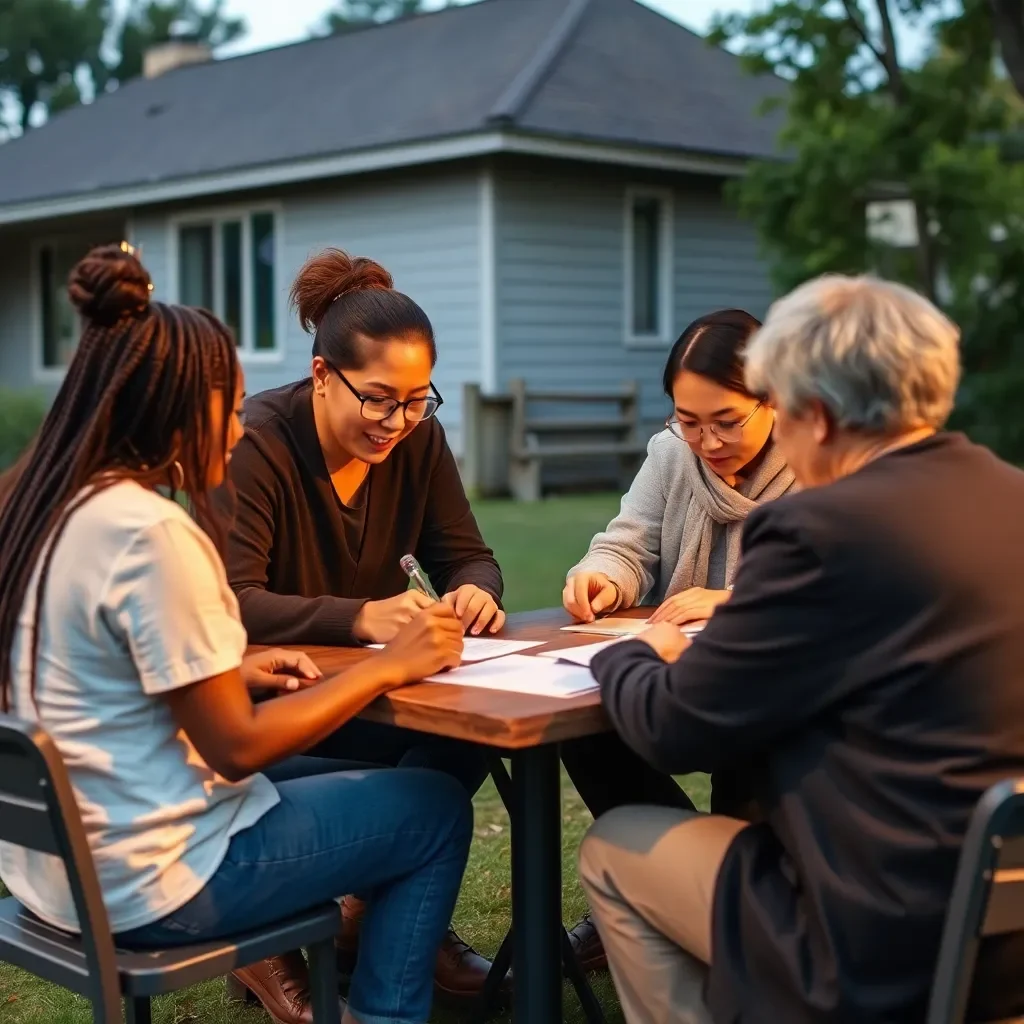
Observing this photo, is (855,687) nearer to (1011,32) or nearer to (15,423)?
(1011,32)

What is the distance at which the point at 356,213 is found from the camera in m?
15.4

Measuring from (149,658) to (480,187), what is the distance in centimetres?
1242

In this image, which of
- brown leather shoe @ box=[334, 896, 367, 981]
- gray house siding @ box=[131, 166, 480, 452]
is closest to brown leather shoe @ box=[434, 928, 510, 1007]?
brown leather shoe @ box=[334, 896, 367, 981]

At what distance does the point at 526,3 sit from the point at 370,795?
50.7 feet

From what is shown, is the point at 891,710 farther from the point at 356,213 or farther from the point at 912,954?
the point at 356,213

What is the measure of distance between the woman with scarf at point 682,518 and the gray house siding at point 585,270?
35.3ft

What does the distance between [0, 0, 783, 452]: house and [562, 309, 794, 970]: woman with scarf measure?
995 cm

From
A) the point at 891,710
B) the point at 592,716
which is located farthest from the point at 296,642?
the point at 891,710

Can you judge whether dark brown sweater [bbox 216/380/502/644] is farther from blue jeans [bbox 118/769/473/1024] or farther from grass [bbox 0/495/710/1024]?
grass [bbox 0/495/710/1024]

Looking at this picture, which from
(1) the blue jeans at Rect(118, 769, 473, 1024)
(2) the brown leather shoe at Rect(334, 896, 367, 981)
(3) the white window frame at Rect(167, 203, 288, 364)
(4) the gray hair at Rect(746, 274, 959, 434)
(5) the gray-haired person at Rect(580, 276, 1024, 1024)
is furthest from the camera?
(3) the white window frame at Rect(167, 203, 288, 364)

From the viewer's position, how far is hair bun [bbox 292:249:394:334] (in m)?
3.34

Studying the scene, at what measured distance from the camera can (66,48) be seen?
36031mm

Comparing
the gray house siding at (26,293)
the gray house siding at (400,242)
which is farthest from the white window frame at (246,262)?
the gray house siding at (26,293)

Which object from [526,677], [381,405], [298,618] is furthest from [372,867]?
[381,405]
